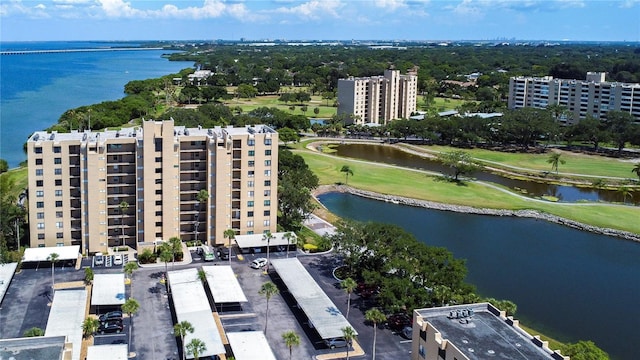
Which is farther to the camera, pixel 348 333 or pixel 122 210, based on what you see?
pixel 122 210

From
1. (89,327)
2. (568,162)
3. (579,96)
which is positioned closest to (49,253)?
(89,327)

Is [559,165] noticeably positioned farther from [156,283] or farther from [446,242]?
[156,283]

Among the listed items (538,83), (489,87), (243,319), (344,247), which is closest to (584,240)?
(344,247)

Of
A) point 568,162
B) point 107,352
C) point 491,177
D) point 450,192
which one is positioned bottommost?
point 107,352

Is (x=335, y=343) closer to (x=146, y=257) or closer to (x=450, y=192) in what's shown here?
(x=146, y=257)

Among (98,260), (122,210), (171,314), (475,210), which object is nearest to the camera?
(171,314)

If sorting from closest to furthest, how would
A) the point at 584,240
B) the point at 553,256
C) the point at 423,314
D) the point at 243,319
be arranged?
the point at 423,314 → the point at 243,319 → the point at 553,256 → the point at 584,240

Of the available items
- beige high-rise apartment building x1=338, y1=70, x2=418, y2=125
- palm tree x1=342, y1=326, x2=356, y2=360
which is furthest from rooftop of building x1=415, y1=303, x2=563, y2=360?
beige high-rise apartment building x1=338, y1=70, x2=418, y2=125
